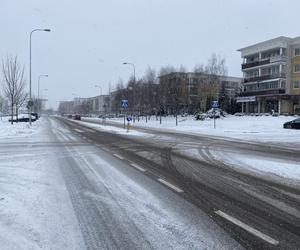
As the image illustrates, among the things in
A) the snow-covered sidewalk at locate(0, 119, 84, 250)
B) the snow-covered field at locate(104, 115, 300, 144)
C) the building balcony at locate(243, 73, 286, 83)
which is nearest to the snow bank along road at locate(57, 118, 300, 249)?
the snow-covered sidewalk at locate(0, 119, 84, 250)

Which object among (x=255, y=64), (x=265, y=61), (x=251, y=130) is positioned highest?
(x=265, y=61)

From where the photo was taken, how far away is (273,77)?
8700cm

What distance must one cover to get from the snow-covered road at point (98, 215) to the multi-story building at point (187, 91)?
2991 inches

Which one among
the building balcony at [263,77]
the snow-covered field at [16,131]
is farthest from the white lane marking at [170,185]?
the building balcony at [263,77]

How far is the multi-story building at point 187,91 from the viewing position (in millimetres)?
90125

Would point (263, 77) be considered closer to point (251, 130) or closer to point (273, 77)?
point (273, 77)

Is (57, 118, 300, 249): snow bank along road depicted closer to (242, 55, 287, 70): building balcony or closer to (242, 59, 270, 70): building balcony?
(242, 55, 287, 70): building balcony

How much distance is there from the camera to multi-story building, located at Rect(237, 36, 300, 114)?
83188 mm

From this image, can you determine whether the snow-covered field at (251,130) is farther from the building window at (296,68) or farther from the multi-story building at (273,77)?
the building window at (296,68)

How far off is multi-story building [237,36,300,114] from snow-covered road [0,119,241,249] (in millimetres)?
75768

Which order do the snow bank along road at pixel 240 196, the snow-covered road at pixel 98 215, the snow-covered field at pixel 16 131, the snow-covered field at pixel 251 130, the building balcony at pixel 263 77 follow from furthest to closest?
the building balcony at pixel 263 77 < the snow-covered field at pixel 251 130 < the snow-covered field at pixel 16 131 < the snow bank along road at pixel 240 196 < the snow-covered road at pixel 98 215

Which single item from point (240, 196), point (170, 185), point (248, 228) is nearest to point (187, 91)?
point (170, 185)

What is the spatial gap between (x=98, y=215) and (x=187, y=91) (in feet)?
311

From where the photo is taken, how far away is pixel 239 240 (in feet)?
19.4
